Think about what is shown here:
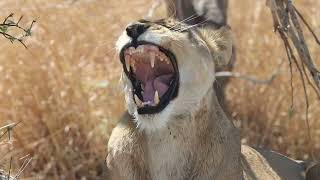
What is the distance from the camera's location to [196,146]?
3.76m

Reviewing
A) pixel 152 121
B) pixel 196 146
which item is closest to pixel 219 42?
pixel 196 146

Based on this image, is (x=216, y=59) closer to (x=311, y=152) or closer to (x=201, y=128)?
(x=201, y=128)

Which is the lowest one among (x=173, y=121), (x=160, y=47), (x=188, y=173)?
(x=188, y=173)

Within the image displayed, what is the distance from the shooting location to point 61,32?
5.79m

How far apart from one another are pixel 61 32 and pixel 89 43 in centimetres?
28

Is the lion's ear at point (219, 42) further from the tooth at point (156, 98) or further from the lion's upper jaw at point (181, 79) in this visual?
the tooth at point (156, 98)

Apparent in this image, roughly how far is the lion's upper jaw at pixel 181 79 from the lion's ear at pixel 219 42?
0.54ft

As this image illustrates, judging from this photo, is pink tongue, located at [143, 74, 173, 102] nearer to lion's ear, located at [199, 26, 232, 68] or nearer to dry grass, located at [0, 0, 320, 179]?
lion's ear, located at [199, 26, 232, 68]

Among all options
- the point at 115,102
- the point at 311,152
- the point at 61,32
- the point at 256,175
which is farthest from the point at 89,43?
the point at 256,175

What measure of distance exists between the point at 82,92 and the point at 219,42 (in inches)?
64.6

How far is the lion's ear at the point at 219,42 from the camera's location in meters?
3.86

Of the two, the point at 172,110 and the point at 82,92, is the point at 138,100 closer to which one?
the point at 172,110

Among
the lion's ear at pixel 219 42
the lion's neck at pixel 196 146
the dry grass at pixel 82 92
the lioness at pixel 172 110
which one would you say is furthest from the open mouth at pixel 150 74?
the dry grass at pixel 82 92

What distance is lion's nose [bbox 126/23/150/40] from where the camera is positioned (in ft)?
11.1
